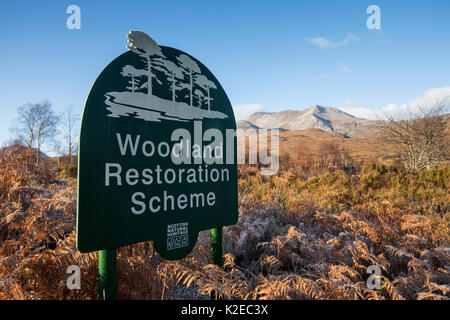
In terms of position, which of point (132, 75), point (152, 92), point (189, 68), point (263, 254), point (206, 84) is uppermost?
point (189, 68)

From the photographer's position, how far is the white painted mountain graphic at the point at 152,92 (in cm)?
200

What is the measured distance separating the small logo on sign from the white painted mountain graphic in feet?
3.14

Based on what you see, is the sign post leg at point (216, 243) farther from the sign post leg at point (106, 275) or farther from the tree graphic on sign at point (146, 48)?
the tree graphic on sign at point (146, 48)

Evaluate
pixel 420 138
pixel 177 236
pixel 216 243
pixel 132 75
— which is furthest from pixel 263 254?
pixel 420 138

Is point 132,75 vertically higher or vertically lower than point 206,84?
lower

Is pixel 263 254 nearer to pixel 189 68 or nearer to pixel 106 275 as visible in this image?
pixel 106 275

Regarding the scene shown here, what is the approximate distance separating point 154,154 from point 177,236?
0.76m

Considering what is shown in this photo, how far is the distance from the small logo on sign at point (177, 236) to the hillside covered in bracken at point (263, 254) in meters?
0.25

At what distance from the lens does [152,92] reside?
2.15 m

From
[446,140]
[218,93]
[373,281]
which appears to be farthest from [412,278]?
[446,140]

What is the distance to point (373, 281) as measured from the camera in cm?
277

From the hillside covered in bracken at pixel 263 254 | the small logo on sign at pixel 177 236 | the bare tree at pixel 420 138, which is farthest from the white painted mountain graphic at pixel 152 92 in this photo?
the bare tree at pixel 420 138

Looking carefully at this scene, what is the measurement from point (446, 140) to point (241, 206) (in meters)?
15.0
